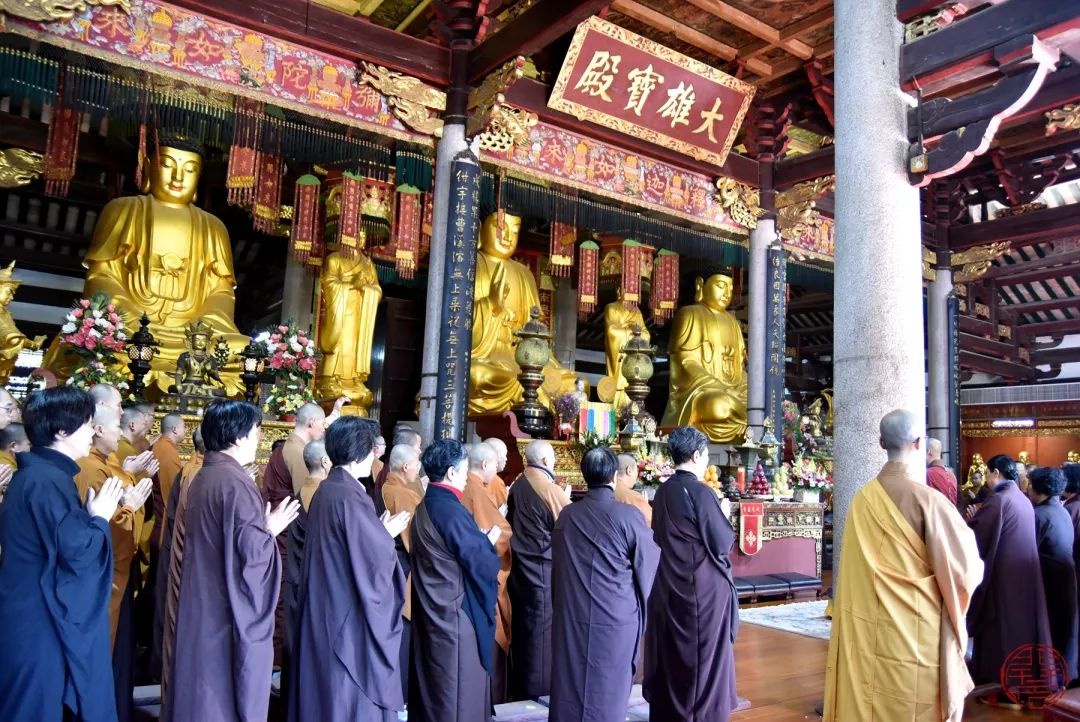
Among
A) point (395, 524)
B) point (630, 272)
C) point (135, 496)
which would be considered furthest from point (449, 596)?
point (630, 272)

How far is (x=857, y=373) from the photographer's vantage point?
11.5 ft

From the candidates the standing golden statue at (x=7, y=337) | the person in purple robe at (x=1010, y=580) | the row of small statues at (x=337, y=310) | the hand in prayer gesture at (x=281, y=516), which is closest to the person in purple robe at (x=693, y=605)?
the hand in prayer gesture at (x=281, y=516)

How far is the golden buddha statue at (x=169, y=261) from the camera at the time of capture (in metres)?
7.18

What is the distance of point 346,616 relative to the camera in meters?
2.38

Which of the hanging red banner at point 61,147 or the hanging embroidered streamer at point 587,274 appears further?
the hanging embroidered streamer at point 587,274

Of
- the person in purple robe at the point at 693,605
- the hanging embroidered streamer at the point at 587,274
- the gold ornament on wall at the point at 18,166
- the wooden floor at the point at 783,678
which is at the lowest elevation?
the wooden floor at the point at 783,678

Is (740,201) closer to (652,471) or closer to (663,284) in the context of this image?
(663,284)

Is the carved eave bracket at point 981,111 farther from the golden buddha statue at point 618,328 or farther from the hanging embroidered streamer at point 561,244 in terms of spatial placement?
the golden buddha statue at point 618,328

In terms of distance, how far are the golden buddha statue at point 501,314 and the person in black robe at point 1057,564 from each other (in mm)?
4892

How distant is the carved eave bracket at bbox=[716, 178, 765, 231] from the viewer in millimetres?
8164

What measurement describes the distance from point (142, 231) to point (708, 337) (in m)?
6.52

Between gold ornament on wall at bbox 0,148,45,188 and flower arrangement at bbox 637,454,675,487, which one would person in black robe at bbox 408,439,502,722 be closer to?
flower arrangement at bbox 637,454,675,487

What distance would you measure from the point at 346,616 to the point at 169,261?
237 inches

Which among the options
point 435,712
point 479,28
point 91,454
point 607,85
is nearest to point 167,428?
point 91,454
